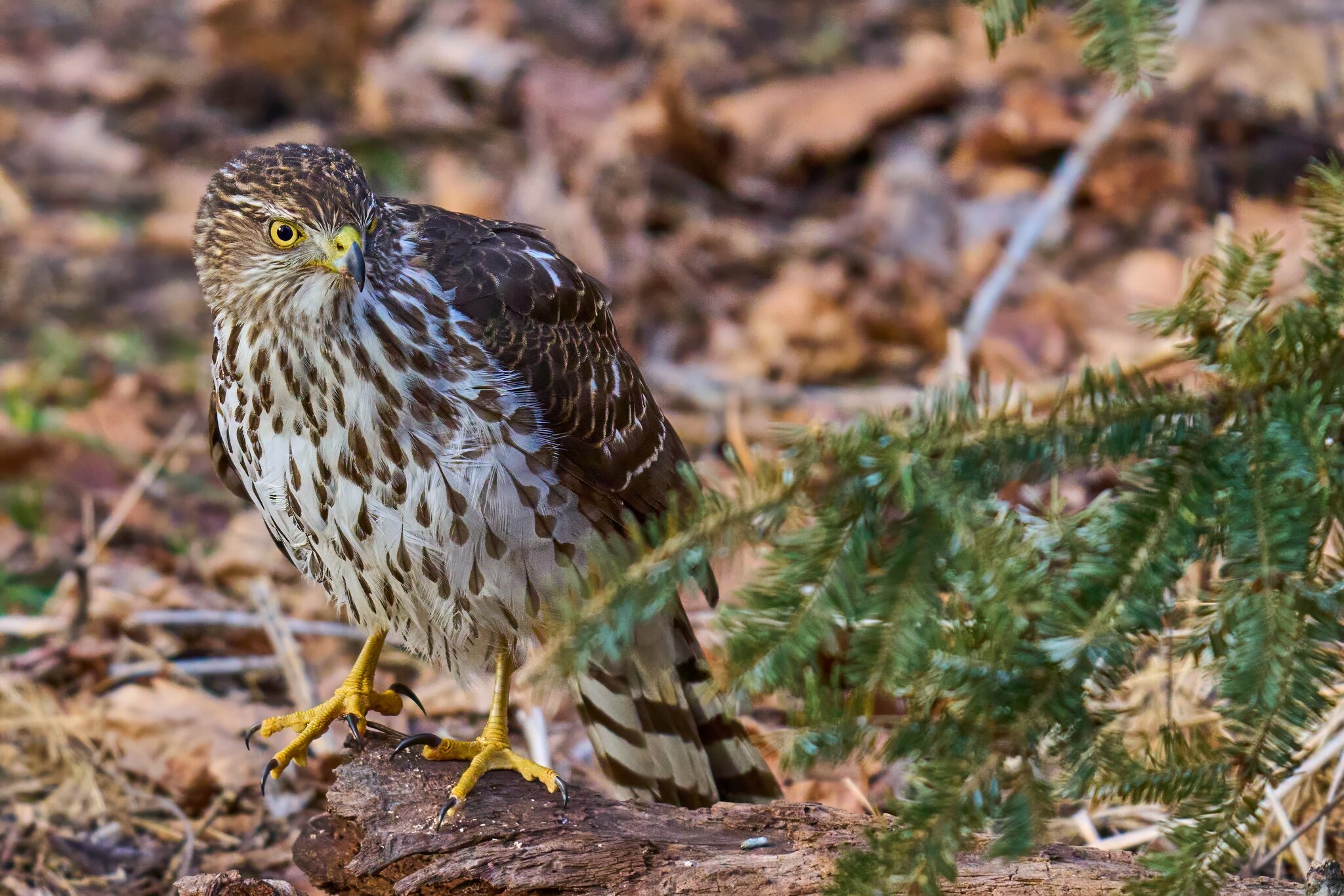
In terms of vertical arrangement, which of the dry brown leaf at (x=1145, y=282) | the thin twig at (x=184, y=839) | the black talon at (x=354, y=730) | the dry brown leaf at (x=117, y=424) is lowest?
the thin twig at (x=184, y=839)

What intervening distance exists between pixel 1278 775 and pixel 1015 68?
7301mm

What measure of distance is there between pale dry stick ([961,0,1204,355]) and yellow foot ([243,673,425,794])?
2.99 metres

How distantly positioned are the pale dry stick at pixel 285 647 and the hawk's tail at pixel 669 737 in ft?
3.40

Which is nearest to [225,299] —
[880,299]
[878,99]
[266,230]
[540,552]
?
[266,230]

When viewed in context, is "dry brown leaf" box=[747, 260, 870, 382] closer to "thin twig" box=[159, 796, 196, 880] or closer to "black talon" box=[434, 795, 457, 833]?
"thin twig" box=[159, 796, 196, 880]

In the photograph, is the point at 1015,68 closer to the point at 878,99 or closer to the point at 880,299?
the point at 878,99

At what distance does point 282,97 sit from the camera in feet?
33.1

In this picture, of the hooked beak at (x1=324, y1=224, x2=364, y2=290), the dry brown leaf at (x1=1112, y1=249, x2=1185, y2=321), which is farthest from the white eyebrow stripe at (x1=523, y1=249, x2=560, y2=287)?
→ the dry brown leaf at (x1=1112, y1=249, x2=1185, y2=321)

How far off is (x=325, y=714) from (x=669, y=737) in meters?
0.97

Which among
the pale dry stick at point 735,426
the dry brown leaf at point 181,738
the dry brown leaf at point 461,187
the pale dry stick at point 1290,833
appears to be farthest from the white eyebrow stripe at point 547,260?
the dry brown leaf at point 461,187

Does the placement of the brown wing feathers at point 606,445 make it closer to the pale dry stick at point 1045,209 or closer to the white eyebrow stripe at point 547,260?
the white eyebrow stripe at point 547,260

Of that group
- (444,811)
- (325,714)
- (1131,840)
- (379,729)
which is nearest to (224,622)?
(325,714)

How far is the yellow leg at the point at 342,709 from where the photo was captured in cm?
362

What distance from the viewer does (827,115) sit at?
8.36m
